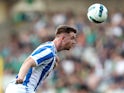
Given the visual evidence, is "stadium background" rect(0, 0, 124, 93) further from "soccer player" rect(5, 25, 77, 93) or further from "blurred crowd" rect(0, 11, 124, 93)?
"soccer player" rect(5, 25, 77, 93)

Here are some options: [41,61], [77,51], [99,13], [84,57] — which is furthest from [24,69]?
[77,51]

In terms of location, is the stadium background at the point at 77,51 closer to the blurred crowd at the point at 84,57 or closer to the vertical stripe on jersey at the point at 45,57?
the blurred crowd at the point at 84,57

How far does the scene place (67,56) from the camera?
744 inches

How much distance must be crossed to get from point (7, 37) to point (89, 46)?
21.1 ft

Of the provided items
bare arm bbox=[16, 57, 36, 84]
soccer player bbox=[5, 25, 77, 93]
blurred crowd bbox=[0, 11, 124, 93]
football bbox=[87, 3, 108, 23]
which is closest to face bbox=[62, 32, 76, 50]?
soccer player bbox=[5, 25, 77, 93]

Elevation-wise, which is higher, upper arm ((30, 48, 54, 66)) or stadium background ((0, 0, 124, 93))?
stadium background ((0, 0, 124, 93))

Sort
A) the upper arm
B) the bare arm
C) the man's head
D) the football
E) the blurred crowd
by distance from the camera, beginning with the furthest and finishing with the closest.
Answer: the blurred crowd → the football → the man's head → the upper arm → the bare arm

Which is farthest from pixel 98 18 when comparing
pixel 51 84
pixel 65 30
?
pixel 51 84

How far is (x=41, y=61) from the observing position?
1027 centimetres

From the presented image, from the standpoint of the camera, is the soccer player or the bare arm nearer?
the bare arm

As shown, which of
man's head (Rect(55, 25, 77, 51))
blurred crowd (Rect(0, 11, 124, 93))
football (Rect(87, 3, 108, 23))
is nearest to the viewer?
man's head (Rect(55, 25, 77, 51))

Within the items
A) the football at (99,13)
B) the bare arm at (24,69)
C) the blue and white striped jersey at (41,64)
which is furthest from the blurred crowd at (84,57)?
the bare arm at (24,69)

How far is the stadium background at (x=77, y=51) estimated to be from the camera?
1692 cm

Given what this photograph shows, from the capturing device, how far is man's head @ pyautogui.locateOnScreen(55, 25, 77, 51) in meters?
10.6
